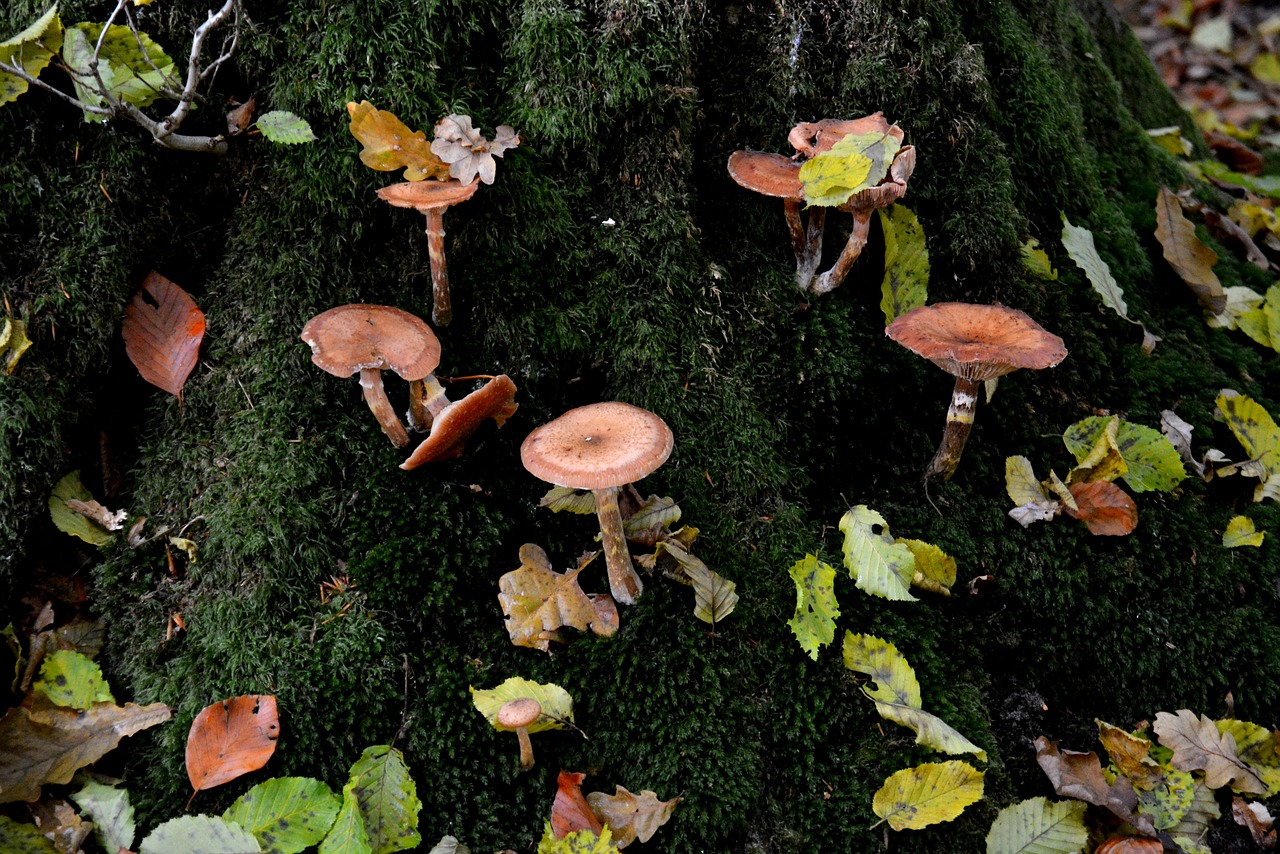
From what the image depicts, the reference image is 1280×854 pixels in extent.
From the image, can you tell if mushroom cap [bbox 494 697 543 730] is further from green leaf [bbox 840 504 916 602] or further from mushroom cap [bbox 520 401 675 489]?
green leaf [bbox 840 504 916 602]

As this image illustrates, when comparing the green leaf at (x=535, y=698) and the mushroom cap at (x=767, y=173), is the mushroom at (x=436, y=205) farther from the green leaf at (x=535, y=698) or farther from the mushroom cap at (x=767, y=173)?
the green leaf at (x=535, y=698)

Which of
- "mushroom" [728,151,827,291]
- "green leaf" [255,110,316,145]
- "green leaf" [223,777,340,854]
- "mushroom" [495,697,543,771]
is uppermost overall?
"green leaf" [255,110,316,145]

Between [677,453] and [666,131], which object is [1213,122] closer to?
[666,131]

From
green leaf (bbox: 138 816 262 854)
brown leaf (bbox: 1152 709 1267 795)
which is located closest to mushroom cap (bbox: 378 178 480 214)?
green leaf (bbox: 138 816 262 854)

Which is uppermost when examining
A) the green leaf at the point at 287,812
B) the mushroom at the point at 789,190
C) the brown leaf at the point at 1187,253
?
the mushroom at the point at 789,190

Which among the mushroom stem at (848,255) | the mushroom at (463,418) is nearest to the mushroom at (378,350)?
the mushroom at (463,418)

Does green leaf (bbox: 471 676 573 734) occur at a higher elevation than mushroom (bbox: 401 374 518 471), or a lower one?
lower

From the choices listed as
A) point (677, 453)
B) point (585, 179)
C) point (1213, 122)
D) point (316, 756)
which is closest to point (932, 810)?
point (677, 453)

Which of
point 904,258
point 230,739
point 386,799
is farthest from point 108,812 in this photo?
point 904,258
